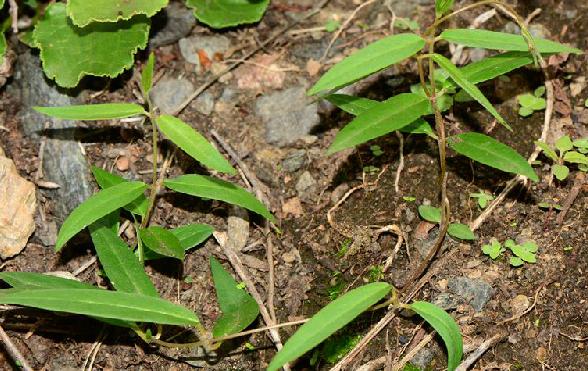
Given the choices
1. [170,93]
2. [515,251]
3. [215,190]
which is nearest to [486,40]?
[515,251]

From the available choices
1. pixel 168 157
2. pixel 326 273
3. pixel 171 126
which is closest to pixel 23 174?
pixel 168 157

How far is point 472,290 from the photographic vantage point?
263 cm

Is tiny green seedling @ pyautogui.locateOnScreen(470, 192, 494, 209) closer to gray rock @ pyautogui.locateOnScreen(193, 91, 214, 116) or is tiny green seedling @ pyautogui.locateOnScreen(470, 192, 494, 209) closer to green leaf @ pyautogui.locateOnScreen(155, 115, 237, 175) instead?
green leaf @ pyautogui.locateOnScreen(155, 115, 237, 175)

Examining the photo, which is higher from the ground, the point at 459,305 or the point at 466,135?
the point at 466,135

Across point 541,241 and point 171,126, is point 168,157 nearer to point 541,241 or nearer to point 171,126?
point 171,126

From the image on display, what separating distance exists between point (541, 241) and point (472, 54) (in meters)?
0.94

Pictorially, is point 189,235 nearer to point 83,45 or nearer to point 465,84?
point 83,45

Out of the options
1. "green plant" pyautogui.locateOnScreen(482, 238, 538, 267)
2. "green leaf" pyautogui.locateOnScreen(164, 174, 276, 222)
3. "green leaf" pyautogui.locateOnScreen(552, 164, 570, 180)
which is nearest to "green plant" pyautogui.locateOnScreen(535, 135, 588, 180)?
"green leaf" pyautogui.locateOnScreen(552, 164, 570, 180)

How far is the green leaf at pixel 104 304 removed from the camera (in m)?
2.24

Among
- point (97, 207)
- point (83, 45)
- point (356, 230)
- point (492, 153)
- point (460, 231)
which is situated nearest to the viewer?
point (492, 153)

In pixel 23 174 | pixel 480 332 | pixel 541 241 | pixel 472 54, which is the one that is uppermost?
pixel 472 54

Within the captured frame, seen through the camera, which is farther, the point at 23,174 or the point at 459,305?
the point at 23,174

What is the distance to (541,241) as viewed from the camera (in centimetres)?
272

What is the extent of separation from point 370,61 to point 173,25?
146cm
